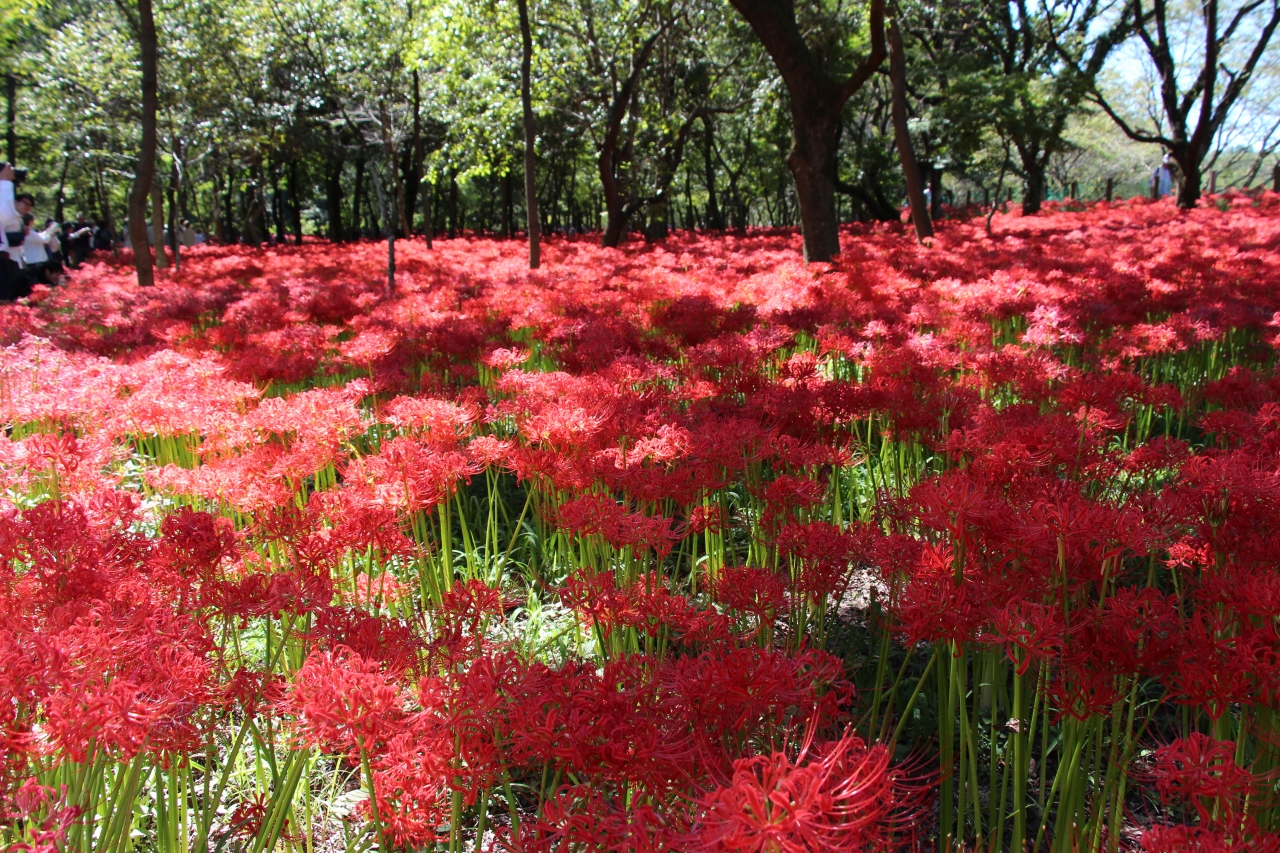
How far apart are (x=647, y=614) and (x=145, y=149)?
1357 centimetres

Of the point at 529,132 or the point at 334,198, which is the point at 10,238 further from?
the point at 334,198

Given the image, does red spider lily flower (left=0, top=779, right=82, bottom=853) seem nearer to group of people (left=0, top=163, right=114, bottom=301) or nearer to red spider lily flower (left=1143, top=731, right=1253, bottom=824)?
red spider lily flower (left=1143, top=731, right=1253, bottom=824)

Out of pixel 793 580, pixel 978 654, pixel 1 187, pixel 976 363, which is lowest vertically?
pixel 978 654

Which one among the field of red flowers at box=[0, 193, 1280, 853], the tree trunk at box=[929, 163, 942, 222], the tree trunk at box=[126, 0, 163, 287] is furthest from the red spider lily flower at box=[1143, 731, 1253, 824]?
the tree trunk at box=[929, 163, 942, 222]

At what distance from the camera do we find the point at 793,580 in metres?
2.43

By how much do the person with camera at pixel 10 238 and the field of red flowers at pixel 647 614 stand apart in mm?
7862

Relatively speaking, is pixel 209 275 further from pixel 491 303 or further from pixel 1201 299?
pixel 1201 299

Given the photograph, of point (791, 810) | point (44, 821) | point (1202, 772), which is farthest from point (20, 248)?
point (1202, 772)

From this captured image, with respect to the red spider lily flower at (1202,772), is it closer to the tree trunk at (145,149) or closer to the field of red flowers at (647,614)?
the field of red flowers at (647,614)

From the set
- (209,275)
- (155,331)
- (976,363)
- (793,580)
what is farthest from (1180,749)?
(209,275)

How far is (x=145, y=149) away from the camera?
476 inches

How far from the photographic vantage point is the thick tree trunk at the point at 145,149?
454 inches

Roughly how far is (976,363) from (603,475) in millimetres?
2536

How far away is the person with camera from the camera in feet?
37.2
